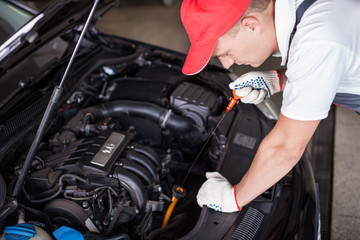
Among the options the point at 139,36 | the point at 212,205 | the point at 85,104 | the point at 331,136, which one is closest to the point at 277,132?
the point at 212,205

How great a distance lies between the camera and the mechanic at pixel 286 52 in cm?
91

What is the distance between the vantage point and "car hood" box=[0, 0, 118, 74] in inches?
42.8

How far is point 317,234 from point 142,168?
78 centimetres

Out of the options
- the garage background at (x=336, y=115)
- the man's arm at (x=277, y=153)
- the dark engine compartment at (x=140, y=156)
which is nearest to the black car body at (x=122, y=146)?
the dark engine compartment at (x=140, y=156)

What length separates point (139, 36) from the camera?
3.97 m

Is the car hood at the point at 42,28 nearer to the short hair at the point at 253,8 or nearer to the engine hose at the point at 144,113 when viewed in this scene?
the engine hose at the point at 144,113

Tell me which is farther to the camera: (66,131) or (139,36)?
(139,36)

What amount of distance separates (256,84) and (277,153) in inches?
20.0

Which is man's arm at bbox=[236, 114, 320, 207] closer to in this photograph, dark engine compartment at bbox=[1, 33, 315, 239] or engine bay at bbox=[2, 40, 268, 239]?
dark engine compartment at bbox=[1, 33, 315, 239]

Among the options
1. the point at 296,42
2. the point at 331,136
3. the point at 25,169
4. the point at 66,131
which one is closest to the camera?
the point at 296,42

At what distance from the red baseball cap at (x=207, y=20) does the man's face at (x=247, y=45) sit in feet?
0.14

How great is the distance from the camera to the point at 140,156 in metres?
1.43

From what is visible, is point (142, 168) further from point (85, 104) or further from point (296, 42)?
point (296, 42)

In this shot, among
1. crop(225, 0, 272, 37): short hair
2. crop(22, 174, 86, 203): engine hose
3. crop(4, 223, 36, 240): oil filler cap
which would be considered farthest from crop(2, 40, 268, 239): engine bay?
crop(225, 0, 272, 37): short hair
